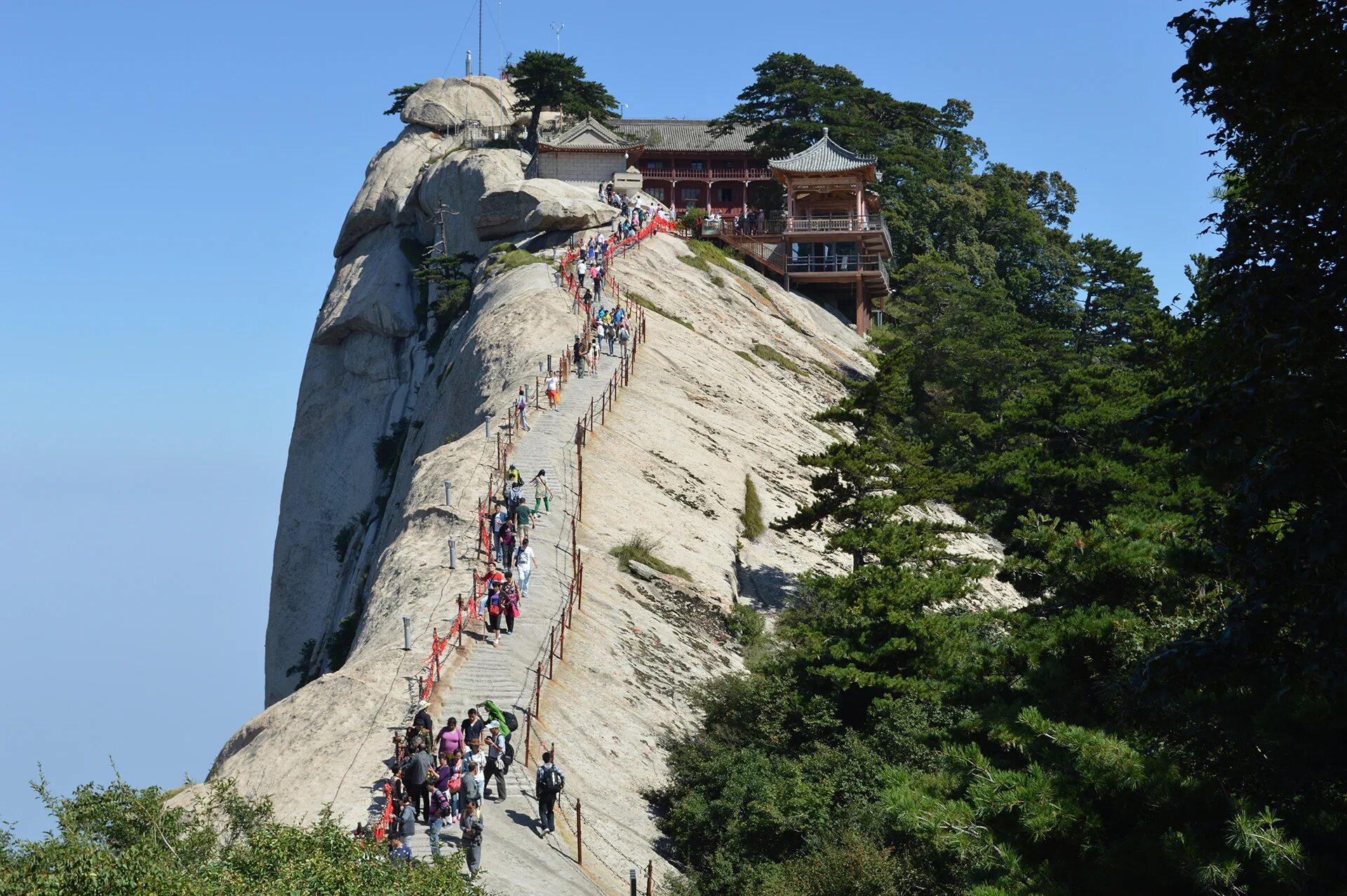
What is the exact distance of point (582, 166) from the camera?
77188mm

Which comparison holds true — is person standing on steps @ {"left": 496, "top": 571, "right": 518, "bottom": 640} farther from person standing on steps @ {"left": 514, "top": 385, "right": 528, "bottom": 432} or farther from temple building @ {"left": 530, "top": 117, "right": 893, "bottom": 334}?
temple building @ {"left": 530, "top": 117, "right": 893, "bottom": 334}

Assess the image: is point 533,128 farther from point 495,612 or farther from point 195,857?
point 195,857

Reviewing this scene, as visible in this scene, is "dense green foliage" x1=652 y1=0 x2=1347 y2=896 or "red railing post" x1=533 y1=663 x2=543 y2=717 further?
"red railing post" x1=533 y1=663 x2=543 y2=717

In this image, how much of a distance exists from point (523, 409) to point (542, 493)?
243 inches

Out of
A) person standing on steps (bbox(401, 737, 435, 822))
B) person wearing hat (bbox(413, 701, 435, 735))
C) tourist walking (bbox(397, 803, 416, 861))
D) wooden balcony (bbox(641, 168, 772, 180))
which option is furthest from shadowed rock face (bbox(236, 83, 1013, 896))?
wooden balcony (bbox(641, 168, 772, 180))

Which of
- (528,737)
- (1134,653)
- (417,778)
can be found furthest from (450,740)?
(1134,653)

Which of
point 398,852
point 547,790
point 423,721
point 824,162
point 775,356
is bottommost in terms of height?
point 547,790

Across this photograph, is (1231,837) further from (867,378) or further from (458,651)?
(867,378)

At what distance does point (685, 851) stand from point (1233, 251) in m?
13.6

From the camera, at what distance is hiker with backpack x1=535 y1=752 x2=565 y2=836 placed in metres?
21.9

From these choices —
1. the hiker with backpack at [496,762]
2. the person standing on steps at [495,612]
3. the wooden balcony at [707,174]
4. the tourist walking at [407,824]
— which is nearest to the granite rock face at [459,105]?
the wooden balcony at [707,174]

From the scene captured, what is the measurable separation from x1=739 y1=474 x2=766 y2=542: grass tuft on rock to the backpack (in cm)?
1959

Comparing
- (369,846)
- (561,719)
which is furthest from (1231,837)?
(561,719)

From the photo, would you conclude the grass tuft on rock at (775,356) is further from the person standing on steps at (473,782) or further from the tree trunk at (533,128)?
the person standing on steps at (473,782)
